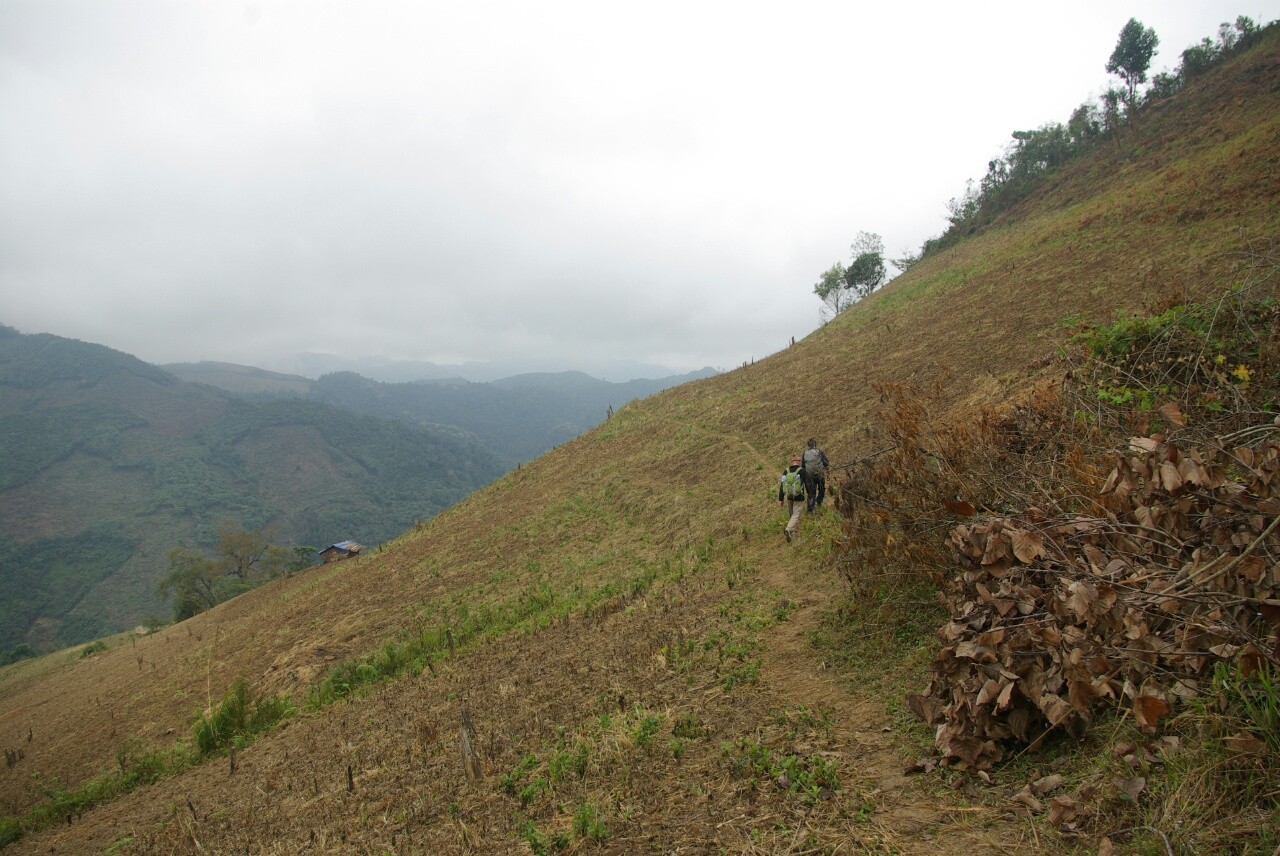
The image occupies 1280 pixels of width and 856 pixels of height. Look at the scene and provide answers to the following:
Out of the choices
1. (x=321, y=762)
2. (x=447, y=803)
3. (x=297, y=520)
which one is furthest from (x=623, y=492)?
(x=297, y=520)

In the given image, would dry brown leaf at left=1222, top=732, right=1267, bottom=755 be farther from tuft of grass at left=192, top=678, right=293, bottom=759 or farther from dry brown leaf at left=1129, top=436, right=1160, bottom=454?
tuft of grass at left=192, top=678, right=293, bottom=759

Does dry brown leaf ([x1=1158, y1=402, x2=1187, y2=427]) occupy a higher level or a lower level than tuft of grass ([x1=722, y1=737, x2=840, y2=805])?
higher

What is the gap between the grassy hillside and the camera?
4.50 m

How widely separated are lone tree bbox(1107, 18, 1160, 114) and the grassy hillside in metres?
12.6

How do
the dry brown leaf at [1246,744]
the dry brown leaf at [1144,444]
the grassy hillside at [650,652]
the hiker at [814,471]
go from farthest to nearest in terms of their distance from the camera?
the hiker at [814,471]
the grassy hillside at [650,652]
the dry brown leaf at [1144,444]
the dry brown leaf at [1246,744]

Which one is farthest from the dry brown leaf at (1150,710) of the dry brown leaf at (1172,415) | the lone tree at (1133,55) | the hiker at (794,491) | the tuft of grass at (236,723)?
the lone tree at (1133,55)

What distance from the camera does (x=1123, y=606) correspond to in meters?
3.43

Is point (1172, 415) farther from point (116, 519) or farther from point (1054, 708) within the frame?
point (116, 519)

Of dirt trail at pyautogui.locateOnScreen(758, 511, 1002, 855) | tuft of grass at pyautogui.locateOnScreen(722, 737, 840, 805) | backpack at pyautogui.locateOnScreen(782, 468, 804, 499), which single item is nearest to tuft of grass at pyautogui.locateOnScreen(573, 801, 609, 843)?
tuft of grass at pyautogui.locateOnScreen(722, 737, 840, 805)

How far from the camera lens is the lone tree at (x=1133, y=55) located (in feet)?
156

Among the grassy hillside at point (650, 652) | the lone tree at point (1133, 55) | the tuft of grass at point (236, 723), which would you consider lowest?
the tuft of grass at point (236, 723)

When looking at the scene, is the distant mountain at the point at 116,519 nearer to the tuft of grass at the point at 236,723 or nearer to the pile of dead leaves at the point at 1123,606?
the tuft of grass at the point at 236,723

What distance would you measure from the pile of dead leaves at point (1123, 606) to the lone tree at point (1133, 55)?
201 ft

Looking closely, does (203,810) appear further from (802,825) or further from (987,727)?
(987,727)
